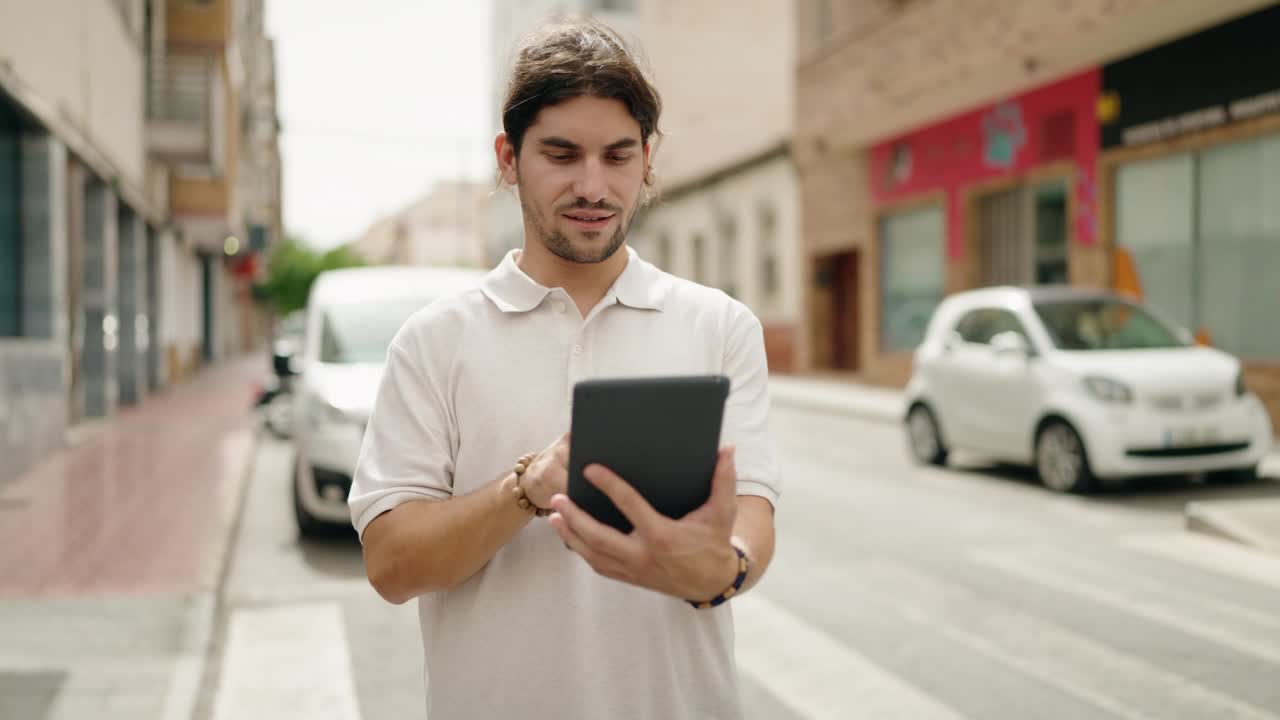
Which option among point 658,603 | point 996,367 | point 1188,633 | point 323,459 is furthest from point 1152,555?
point 658,603

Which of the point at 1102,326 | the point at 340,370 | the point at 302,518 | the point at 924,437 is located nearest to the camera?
the point at 302,518

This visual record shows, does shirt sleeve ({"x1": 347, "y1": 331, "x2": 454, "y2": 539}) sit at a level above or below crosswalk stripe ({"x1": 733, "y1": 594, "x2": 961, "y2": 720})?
above

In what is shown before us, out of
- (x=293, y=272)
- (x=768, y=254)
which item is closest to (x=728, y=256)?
(x=768, y=254)

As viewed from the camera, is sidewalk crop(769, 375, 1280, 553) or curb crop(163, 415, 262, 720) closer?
curb crop(163, 415, 262, 720)

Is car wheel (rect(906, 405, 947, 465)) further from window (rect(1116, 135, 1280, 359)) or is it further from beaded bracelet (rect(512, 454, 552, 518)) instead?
beaded bracelet (rect(512, 454, 552, 518))

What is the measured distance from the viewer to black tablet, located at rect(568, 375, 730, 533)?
1554 mm

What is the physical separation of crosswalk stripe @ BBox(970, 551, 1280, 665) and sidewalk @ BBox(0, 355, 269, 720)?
14.2ft

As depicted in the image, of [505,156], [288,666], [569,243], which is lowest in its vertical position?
[288,666]

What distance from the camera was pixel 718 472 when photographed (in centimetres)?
160

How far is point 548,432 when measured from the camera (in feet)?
6.15

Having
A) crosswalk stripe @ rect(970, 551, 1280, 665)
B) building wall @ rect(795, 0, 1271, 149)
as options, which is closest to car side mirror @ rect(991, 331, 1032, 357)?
crosswalk stripe @ rect(970, 551, 1280, 665)

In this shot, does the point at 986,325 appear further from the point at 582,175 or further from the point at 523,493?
the point at 523,493

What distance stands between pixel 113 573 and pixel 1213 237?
526 inches

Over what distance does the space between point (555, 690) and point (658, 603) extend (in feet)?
0.65
